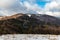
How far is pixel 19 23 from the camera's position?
21.1 metres

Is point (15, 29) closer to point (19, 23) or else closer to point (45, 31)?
point (19, 23)

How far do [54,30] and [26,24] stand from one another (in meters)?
3.18

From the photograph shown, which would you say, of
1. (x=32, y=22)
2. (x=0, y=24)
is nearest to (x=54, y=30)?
(x=32, y=22)

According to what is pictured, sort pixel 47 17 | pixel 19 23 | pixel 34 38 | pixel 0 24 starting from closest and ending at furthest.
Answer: pixel 34 38 → pixel 0 24 → pixel 19 23 → pixel 47 17

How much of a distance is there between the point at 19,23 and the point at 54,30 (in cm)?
391

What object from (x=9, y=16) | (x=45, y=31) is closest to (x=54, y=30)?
(x=45, y=31)

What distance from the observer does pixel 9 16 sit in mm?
25297

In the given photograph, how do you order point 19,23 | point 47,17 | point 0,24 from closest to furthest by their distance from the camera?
point 0,24 < point 19,23 < point 47,17

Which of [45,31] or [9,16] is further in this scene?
[9,16]

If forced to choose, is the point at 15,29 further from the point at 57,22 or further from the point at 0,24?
the point at 57,22

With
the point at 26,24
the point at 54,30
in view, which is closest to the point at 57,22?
the point at 54,30

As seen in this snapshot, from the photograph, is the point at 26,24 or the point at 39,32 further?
the point at 26,24

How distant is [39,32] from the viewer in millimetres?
19656

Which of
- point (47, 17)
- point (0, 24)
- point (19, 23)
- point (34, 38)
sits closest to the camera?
point (34, 38)
